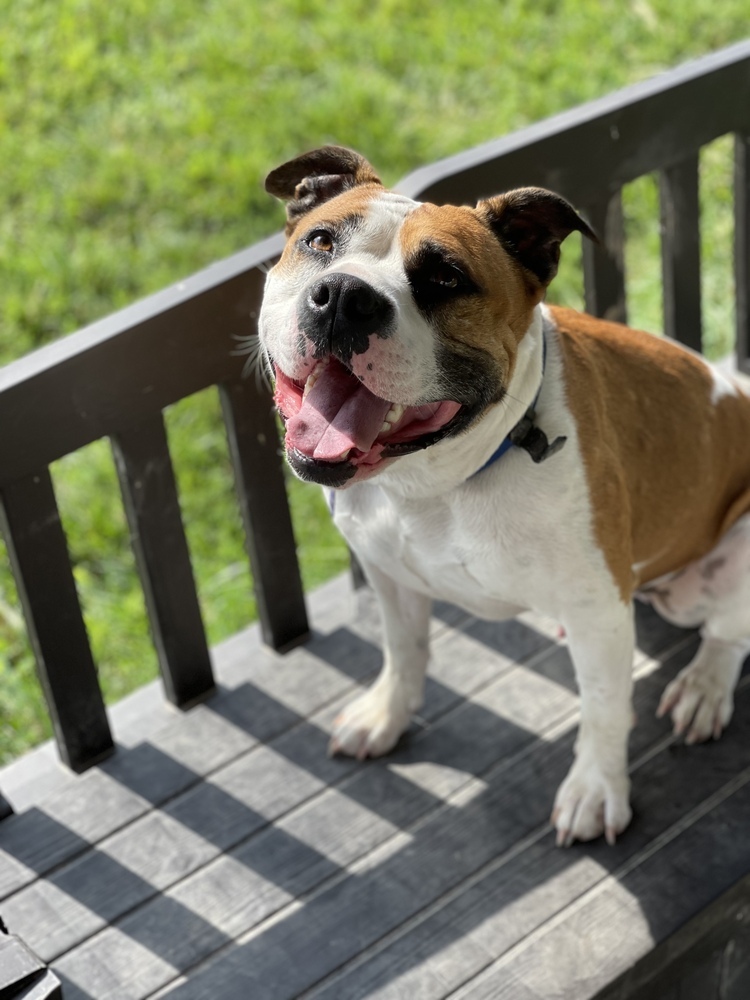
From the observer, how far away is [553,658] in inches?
130

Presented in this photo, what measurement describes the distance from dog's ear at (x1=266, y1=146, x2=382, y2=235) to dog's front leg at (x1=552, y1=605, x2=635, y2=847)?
946 millimetres

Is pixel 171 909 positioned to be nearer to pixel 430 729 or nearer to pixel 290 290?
pixel 430 729

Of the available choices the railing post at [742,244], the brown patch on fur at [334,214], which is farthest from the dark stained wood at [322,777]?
the brown patch on fur at [334,214]

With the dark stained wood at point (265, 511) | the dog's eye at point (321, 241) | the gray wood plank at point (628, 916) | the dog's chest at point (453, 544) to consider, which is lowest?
the gray wood plank at point (628, 916)

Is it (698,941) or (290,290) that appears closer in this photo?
(290,290)

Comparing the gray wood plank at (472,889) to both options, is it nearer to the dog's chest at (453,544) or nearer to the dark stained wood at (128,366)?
the dog's chest at (453,544)

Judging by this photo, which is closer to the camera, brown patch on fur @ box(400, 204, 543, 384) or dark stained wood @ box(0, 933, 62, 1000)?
dark stained wood @ box(0, 933, 62, 1000)

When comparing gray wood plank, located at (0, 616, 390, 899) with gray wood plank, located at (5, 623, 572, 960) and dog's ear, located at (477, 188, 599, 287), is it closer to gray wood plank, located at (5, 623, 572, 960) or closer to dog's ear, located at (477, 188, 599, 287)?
gray wood plank, located at (5, 623, 572, 960)

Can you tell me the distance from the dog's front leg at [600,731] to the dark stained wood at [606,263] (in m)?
1.13

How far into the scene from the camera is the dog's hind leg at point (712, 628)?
290 cm

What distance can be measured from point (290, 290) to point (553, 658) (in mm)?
1444

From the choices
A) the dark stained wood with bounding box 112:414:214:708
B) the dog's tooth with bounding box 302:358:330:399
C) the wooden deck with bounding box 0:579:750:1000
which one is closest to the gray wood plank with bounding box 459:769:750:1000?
the wooden deck with bounding box 0:579:750:1000

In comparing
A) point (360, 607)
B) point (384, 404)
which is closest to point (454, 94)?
point (360, 607)

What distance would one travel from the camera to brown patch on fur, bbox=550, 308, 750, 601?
2.50 meters
